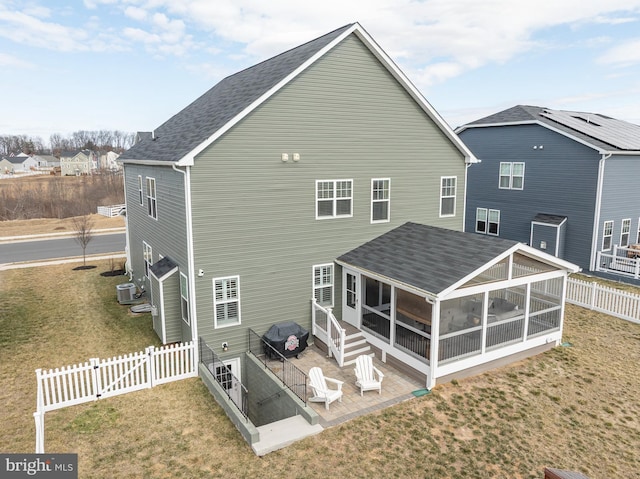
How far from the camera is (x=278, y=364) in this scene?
45.6 ft

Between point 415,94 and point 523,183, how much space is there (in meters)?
14.1

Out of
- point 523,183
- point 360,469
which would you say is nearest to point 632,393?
point 360,469

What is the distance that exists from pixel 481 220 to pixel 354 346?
19.3 metres

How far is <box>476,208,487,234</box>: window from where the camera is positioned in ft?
97.4

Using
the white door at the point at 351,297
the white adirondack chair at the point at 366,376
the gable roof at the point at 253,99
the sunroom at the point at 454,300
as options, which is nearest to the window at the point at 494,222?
the gable roof at the point at 253,99

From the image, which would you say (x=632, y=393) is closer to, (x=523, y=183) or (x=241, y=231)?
(x=241, y=231)

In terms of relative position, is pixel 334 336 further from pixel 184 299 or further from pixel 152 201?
pixel 152 201

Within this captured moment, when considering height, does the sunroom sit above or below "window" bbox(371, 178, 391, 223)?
below

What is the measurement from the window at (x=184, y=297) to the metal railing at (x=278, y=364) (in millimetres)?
2192

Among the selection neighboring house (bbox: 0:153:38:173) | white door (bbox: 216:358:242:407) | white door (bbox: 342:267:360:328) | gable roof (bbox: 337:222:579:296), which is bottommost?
white door (bbox: 216:358:242:407)

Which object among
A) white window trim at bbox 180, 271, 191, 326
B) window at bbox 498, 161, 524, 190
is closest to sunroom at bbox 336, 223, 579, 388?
white window trim at bbox 180, 271, 191, 326

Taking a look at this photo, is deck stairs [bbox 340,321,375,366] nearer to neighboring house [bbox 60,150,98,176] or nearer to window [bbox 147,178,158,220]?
window [bbox 147,178,158,220]

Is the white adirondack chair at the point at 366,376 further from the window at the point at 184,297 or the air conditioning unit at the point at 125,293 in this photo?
the air conditioning unit at the point at 125,293

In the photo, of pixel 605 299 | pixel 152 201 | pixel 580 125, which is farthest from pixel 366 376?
pixel 580 125
